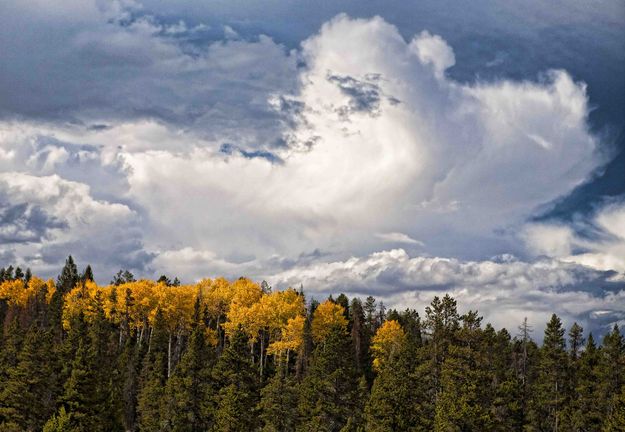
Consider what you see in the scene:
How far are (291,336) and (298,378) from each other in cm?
1072

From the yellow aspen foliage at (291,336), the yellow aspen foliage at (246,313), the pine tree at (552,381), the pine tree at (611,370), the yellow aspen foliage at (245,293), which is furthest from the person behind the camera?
the yellow aspen foliage at (245,293)

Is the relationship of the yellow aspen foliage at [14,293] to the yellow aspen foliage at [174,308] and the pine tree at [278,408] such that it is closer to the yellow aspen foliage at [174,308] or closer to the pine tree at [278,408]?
the yellow aspen foliage at [174,308]

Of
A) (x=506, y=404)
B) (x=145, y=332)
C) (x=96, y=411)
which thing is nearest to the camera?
(x=96, y=411)

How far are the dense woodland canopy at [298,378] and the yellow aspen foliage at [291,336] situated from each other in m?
0.26

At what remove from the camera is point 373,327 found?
188m

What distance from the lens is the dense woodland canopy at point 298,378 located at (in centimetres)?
7088

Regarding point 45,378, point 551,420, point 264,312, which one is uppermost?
point 264,312

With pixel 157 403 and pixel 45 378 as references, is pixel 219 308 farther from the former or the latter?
pixel 45 378

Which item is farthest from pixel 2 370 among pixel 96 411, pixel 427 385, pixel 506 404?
pixel 506 404

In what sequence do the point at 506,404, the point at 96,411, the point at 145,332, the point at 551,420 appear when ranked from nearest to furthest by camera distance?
the point at 96,411
the point at 506,404
the point at 551,420
the point at 145,332

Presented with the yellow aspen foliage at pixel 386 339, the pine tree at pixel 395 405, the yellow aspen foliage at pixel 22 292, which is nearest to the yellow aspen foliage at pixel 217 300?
the yellow aspen foliage at pixel 386 339

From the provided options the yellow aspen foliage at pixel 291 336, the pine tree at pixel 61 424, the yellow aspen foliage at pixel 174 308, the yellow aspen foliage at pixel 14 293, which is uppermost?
the yellow aspen foliage at pixel 14 293

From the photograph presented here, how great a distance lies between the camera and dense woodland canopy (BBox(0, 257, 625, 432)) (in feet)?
233

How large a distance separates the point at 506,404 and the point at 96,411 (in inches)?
2162
